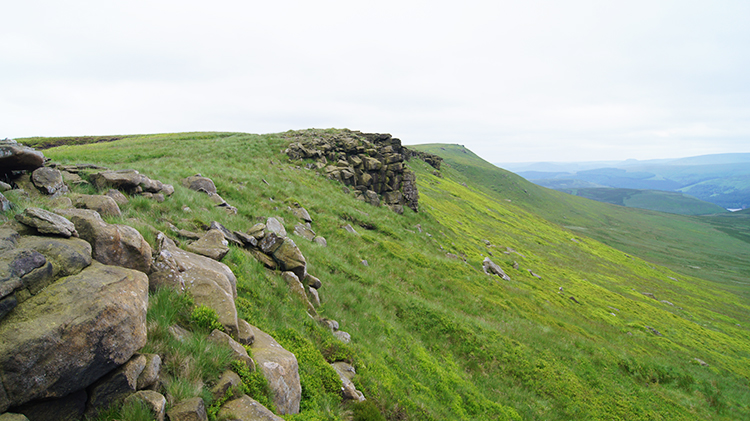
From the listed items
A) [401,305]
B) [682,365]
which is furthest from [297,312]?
[682,365]

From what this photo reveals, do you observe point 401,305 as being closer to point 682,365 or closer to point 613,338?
point 613,338

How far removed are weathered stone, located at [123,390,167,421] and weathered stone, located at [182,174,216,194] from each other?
54.3ft

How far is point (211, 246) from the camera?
975 centimetres

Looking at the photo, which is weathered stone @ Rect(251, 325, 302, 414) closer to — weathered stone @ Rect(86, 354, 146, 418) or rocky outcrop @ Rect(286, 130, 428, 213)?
weathered stone @ Rect(86, 354, 146, 418)

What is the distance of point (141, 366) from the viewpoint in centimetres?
458

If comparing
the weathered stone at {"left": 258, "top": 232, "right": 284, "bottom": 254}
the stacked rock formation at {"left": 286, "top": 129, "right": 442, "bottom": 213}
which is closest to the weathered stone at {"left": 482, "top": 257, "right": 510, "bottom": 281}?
the stacked rock formation at {"left": 286, "top": 129, "right": 442, "bottom": 213}

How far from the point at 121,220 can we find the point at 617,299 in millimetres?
57913

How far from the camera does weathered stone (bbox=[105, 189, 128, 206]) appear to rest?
37.3ft

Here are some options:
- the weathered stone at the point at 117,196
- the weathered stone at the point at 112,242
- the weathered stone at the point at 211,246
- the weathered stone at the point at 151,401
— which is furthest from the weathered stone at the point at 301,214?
the weathered stone at the point at 151,401

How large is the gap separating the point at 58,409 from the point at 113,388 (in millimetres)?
561

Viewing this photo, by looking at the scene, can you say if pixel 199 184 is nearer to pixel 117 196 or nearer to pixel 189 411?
pixel 117 196

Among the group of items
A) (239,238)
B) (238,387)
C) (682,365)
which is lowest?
(682,365)

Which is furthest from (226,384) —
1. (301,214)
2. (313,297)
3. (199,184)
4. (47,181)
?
(301,214)

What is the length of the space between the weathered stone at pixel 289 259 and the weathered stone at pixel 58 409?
760 centimetres
